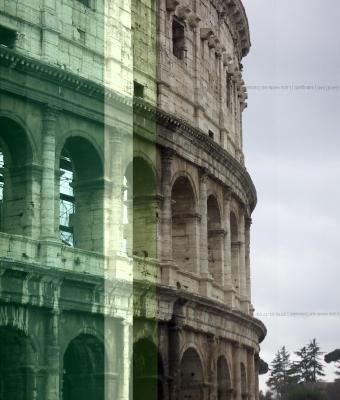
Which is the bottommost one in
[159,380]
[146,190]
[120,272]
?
[159,380]

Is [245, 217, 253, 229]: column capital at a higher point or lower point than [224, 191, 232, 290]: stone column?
higher

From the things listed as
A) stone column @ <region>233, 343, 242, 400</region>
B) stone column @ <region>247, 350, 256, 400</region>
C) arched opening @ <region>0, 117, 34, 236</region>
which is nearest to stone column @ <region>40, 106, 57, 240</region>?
arched opening @ <region>0, 117, 34, 236</region>

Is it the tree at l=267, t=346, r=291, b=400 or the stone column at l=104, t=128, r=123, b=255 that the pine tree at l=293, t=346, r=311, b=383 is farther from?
the stone column at l=104, t=128, r=123, b=255

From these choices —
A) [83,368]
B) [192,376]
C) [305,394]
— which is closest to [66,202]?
[83,368]

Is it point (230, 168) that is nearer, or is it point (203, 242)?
point (203, 242)

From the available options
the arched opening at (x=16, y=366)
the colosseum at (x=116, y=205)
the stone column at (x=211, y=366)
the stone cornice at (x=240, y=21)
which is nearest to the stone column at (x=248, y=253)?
the colosseum at (x=116, y=205)

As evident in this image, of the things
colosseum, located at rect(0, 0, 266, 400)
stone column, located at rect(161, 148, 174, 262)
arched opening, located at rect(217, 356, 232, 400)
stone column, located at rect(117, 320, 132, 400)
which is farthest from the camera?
arched opening, located at rect(217, 356, 232, 400)

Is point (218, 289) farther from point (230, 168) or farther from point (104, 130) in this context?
point (104, 130)

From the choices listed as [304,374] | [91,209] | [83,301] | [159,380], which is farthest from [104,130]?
[304,374]
